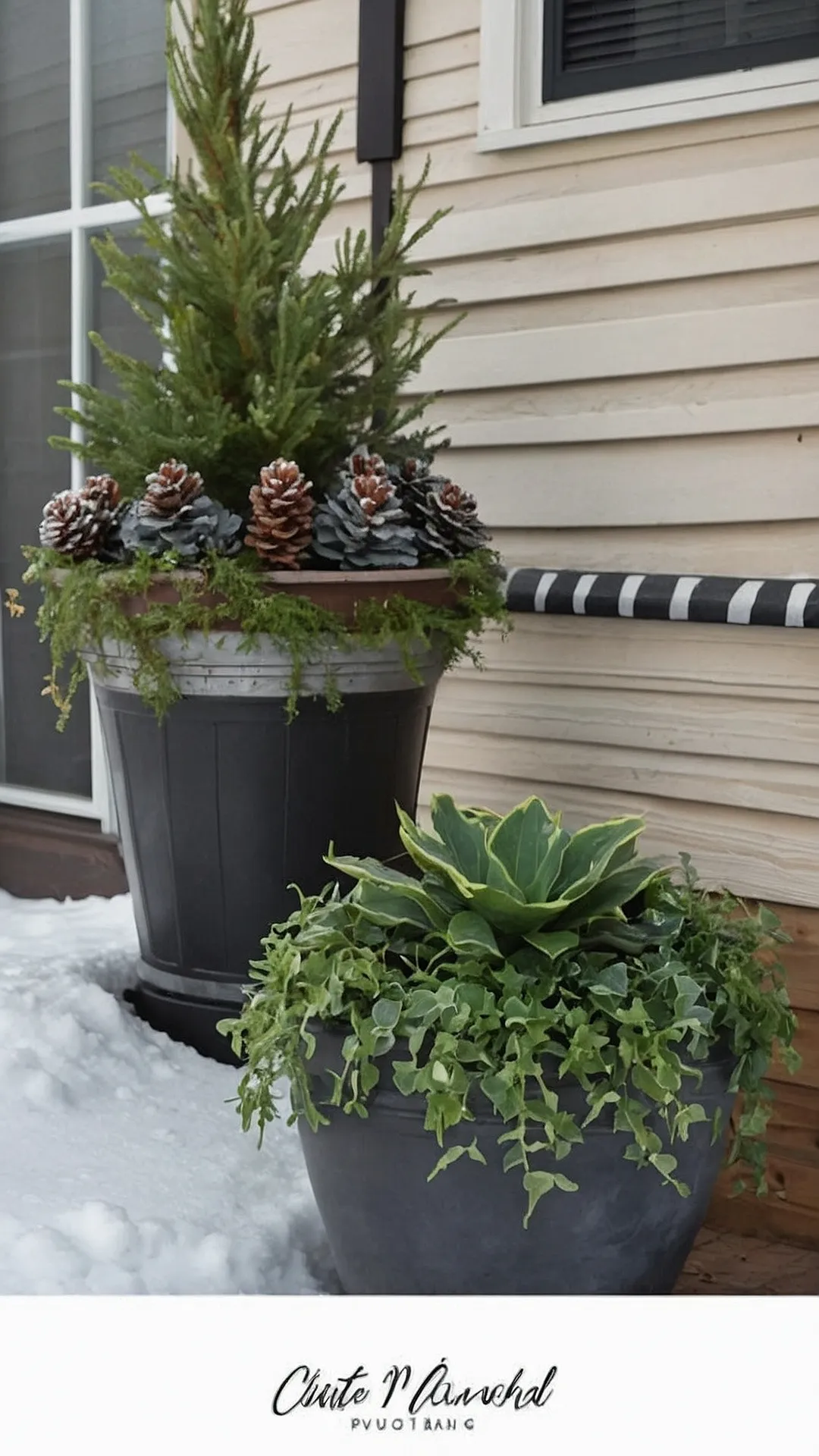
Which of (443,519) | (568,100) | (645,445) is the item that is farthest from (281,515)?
(568,100)

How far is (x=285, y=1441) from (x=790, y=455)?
4.76ft

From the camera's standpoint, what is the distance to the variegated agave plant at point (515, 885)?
4.64 feet

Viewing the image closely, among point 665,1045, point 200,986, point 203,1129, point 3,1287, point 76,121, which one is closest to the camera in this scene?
point 665,1045

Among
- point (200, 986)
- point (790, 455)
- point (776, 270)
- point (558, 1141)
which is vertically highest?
point (776, 270)

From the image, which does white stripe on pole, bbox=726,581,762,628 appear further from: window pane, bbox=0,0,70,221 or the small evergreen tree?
window pane, bbox=0,0,70,221

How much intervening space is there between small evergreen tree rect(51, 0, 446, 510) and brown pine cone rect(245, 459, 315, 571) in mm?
79

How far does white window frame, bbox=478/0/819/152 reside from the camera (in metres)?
1.97

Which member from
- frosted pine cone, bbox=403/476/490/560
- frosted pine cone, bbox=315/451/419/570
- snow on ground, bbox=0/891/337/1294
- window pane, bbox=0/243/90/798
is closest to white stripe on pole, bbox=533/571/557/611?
frosted pine cone, bbox=403/476/490/560

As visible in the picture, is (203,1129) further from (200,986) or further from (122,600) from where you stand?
(122,600)

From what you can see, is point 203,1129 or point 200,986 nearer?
point 203,1129

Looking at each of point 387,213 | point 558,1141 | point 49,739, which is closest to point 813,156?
point 387,213

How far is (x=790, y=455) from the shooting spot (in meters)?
2.00

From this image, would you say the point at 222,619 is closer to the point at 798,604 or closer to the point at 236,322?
the point at 236,322

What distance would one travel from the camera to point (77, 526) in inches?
79.7
